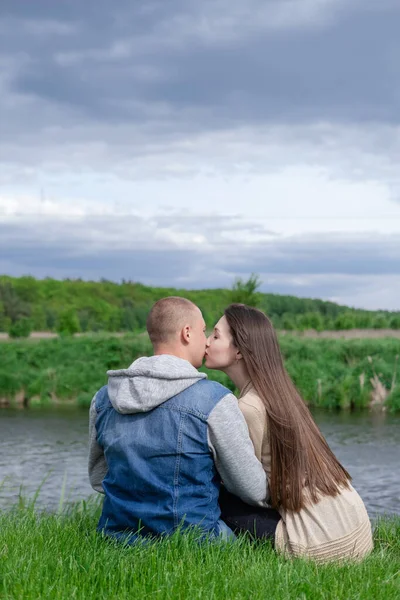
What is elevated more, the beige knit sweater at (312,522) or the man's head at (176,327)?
the man's head at (176,327)

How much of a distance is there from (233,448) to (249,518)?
1.93 feet

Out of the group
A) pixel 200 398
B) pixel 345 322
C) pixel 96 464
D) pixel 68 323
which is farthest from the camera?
pixel 68 323

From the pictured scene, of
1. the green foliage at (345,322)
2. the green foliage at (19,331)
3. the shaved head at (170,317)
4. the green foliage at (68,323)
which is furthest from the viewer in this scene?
the green foliage at (68,323)

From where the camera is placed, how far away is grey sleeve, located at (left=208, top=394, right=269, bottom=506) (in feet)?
12.5

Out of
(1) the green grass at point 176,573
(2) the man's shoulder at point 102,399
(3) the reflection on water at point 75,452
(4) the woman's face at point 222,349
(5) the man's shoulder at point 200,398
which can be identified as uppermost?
(4) the woman's face at point 222,349

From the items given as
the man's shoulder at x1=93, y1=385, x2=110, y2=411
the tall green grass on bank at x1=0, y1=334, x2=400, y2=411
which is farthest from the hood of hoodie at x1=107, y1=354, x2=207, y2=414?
the tall green grass on bank at x1=0, y1=334, x2=400, y2=411

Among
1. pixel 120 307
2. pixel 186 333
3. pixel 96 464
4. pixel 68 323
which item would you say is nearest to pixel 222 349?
pixel 186 333

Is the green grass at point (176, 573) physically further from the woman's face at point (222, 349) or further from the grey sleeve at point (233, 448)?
the woman's face at point (222, 349)

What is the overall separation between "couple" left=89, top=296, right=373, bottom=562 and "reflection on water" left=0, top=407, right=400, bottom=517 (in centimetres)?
476

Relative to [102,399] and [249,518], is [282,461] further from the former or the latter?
[102,399]

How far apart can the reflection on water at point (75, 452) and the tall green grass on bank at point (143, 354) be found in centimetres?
108

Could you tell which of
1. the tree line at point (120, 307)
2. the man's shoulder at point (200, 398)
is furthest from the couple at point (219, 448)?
the tree line at point (120, 307)

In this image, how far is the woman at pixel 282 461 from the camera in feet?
13.4

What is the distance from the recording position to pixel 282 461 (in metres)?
4.09
